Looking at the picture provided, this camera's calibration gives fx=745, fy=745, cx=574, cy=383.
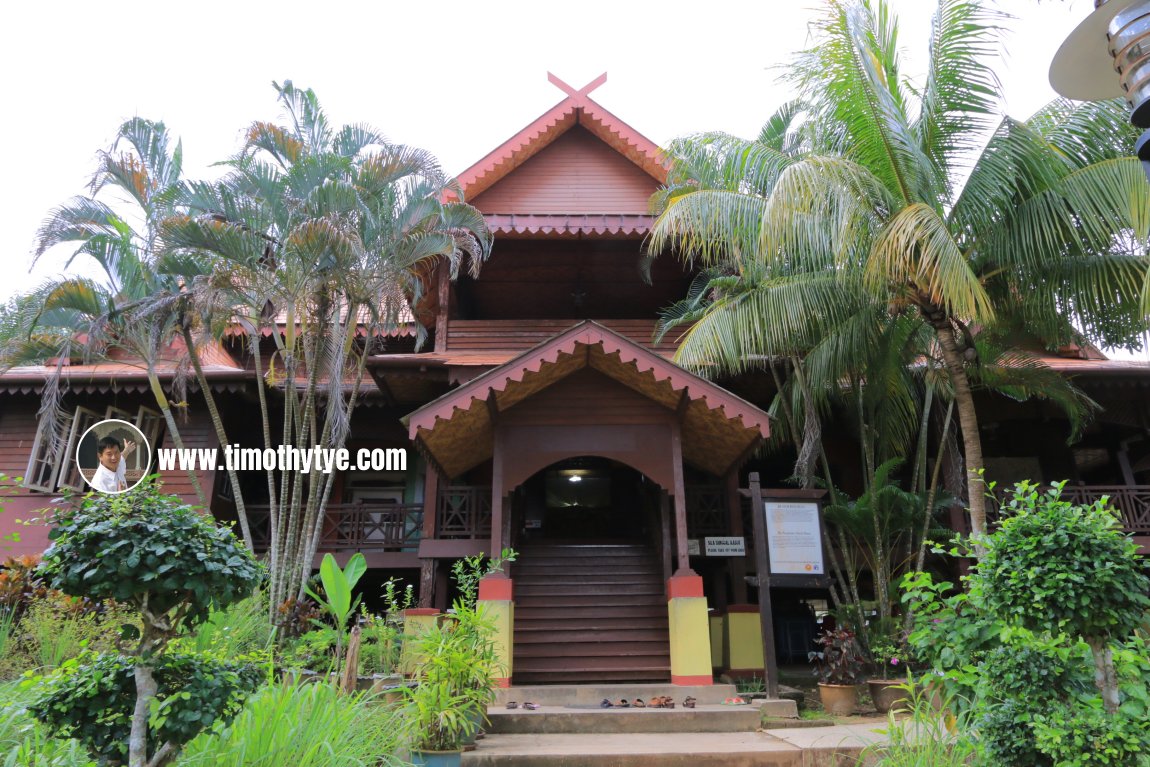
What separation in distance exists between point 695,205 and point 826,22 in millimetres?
2241

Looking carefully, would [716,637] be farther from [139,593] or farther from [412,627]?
[139,593]

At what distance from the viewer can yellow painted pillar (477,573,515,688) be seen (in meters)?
8.11

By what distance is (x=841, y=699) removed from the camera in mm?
7574

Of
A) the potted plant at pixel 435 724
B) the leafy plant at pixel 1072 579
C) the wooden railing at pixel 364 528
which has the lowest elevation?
the potted plant at pixel 435 724

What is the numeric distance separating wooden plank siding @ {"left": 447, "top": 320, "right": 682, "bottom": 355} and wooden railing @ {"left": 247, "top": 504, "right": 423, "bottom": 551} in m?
2.80

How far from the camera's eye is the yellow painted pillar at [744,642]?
31.0 feet

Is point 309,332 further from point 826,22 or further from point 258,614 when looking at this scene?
point 826,22

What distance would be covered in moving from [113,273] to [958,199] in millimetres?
10113

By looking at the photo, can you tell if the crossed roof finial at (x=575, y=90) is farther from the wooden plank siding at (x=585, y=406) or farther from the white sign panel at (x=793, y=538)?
the white sign panel at (x=793, y=538)

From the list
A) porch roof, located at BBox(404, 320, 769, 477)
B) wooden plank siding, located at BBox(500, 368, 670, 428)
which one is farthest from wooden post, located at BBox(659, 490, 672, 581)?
wooden plank siding, located at BBox(500, 368, 670, 428)

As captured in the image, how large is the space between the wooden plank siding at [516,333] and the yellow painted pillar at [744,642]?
4.49m

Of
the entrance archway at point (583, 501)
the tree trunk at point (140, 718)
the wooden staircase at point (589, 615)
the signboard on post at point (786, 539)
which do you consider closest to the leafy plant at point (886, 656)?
the signboard on post at point (786, 539)

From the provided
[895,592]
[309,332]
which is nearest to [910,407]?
[895,592]

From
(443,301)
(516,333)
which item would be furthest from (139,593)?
(443,301)
